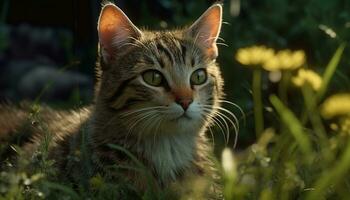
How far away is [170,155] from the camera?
4.28 metres

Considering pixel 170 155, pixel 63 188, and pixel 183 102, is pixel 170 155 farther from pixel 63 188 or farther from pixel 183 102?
pixel 63 188

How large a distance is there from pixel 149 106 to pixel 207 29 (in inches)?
29.2

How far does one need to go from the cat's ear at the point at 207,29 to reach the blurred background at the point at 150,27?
3.63 feet

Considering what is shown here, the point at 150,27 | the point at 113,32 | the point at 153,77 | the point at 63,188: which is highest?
the point at 113,32

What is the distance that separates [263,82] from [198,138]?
2258 millimetres

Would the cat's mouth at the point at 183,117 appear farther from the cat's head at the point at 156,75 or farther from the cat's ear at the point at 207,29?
the cat's ear at the point at 207,29

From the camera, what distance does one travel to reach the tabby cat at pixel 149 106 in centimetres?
410

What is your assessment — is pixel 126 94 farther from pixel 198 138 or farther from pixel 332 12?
pixel 332 12

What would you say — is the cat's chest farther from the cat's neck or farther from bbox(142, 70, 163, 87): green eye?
bbox(142, 70, 163, 87): green eye

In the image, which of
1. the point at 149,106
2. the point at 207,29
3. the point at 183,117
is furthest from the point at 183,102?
the point at 207,29

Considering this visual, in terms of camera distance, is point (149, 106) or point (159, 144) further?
point (159, 144)

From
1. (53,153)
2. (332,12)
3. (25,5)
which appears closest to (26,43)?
(25,5)

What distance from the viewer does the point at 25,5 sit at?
953 cm

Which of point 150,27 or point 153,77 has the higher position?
point 153,77
